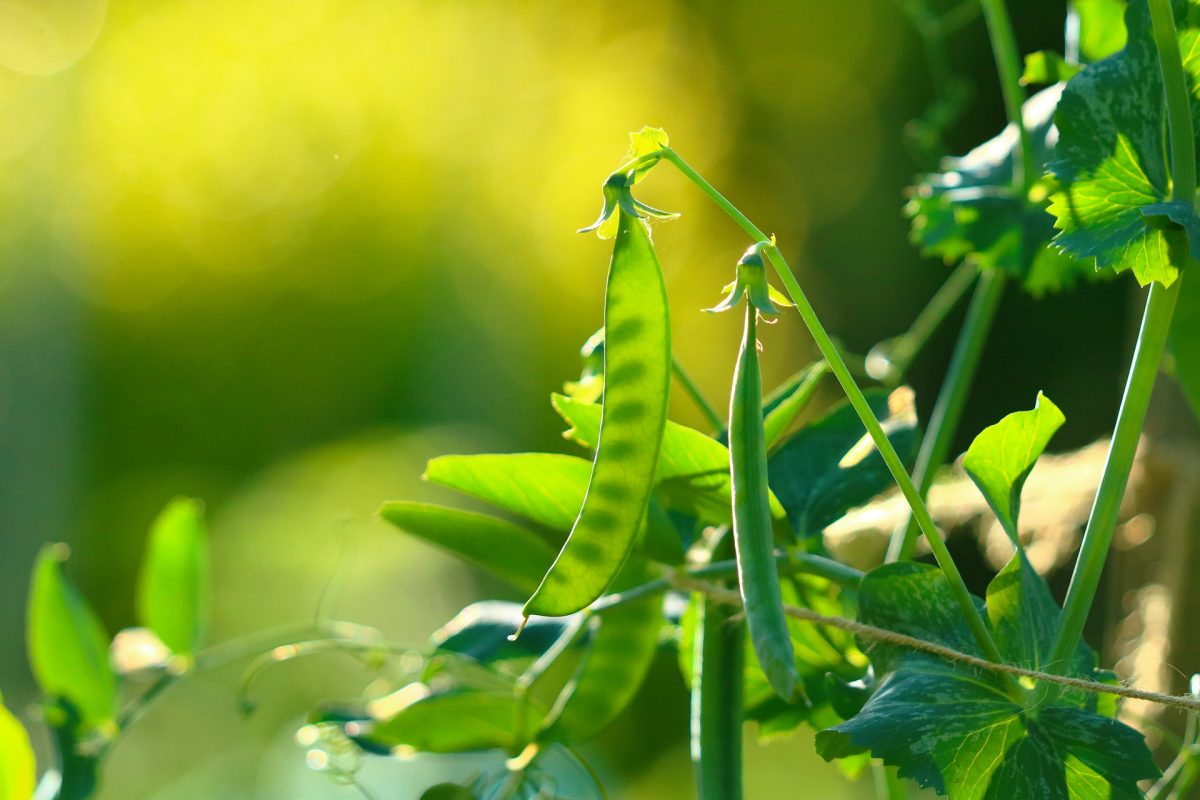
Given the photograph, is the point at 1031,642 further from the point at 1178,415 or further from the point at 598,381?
the point at 1178,415

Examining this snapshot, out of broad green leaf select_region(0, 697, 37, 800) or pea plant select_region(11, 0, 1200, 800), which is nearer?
pea plant select_region(11, 0, 1200, 800)

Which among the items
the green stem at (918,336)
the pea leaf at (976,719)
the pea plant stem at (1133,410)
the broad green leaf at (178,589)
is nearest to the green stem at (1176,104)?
the pea plant stem at (1133,410)

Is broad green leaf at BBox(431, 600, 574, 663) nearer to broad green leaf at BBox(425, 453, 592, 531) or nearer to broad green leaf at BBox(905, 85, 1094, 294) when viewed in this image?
broad green leaf at BBox(425, 453, 592, 531)

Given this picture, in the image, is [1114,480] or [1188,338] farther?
[1188,338]

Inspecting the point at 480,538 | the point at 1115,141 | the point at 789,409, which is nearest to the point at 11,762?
the point at 480,538

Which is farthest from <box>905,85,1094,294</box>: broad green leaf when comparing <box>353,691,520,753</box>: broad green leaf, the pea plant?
<box>353,691,520,753</box>: broad green leaf

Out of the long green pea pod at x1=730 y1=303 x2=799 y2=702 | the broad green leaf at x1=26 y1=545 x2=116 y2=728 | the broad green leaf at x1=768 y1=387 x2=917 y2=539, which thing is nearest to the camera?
the long green pea pod at x1=730 y1=303 x2=799 y2=702

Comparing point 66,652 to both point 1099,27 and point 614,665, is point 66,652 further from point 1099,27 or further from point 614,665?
point 1099,27
